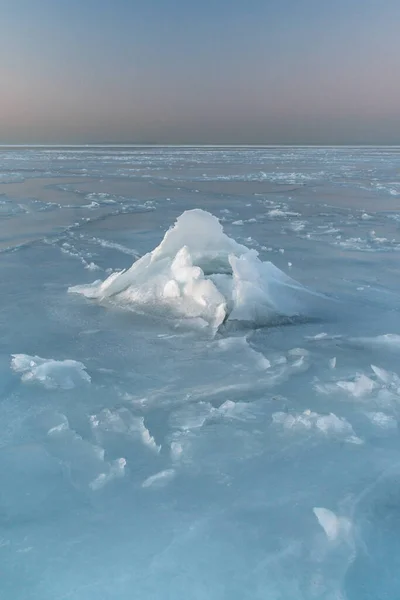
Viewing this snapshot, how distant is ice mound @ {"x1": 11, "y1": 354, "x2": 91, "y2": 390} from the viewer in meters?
4.13

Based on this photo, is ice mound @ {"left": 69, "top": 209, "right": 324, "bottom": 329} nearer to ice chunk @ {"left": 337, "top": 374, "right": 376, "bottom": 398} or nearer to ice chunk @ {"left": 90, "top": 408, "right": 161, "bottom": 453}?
ice chunk @ {"left": 337, "top": 374, "right": 376, "bottom": 398}

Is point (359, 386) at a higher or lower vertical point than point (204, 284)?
lower

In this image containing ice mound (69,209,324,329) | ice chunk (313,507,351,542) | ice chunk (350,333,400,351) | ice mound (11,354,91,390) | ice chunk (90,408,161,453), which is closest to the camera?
ice chunk (313,507,351,542)

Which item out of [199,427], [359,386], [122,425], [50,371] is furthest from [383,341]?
[50,371]

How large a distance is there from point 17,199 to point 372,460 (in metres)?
13.9

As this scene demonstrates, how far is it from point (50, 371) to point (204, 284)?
1936 millimetres

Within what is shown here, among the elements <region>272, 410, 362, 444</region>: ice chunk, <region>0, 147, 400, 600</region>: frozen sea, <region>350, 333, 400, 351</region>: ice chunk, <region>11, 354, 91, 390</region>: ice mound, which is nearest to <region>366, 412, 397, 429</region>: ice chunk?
<region>0, 147, 400, 600</region>: frozen sea

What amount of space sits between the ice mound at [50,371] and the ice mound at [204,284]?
148 centimetres

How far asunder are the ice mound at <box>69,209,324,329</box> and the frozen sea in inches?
0.9

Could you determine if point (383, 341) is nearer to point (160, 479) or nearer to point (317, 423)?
point (317, 423)

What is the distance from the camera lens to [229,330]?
521 centimetres

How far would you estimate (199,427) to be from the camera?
140 inches

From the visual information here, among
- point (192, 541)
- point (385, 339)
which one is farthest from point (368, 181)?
point (192, 541)

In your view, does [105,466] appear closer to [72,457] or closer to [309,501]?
[72,457]
